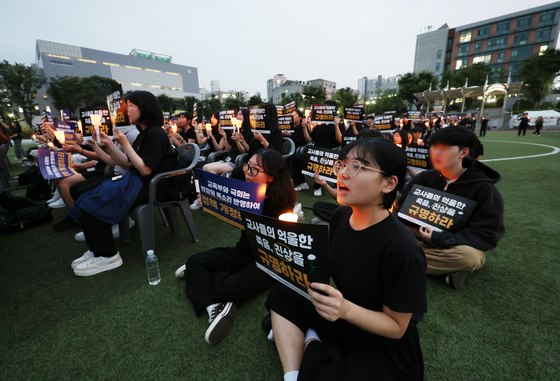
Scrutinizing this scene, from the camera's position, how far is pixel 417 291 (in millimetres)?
1023

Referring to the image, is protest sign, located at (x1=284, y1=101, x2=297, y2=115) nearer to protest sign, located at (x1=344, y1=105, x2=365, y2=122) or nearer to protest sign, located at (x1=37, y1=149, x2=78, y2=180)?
protest sign, located at (x1=344, y1=105, x2=365, y2=122)

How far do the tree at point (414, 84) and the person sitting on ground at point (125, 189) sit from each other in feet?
148

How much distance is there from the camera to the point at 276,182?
2.26 m

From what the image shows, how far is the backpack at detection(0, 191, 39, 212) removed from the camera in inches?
154

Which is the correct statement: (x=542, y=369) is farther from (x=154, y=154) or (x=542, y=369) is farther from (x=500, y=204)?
(x=154, y=154)

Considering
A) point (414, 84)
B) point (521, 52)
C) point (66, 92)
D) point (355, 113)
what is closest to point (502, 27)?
point (521, 52)

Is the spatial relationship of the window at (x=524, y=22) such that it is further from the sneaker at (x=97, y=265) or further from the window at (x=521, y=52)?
the sneaker at (x=97, y=265)

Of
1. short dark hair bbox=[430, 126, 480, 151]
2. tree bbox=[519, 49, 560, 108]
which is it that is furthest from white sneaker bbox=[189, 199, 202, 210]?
tree bbox=[519, 49, 560, 108]

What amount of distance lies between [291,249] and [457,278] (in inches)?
82.9

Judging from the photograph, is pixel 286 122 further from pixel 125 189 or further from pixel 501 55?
pixel 501 55

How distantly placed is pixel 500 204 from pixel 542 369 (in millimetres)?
1219

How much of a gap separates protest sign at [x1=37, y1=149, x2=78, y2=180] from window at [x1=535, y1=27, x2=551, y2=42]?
2718 inches

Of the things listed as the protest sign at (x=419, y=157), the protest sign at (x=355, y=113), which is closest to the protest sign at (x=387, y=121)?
the protest sign at (x=355, y=113)

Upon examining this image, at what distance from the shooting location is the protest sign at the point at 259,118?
13.5ft
